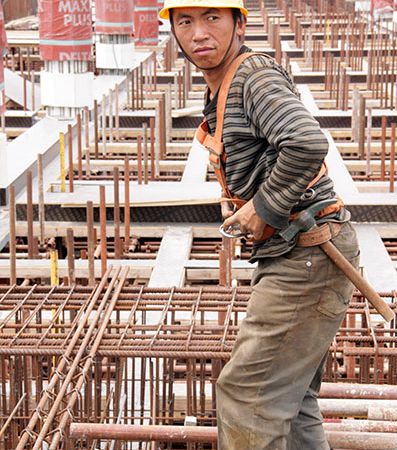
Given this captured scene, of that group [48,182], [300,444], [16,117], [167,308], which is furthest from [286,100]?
[16,117]

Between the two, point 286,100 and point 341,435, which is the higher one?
point 286,100

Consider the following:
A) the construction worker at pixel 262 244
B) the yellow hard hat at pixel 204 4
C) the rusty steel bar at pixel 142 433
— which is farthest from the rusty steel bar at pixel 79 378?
the yellow hard hat at pixel 204 4

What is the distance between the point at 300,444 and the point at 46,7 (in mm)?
12665

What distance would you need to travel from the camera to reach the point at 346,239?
354 centimetres

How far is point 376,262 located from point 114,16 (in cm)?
1199

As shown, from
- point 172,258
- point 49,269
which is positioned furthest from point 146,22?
point 49,269

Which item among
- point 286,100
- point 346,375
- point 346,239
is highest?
point 286,100

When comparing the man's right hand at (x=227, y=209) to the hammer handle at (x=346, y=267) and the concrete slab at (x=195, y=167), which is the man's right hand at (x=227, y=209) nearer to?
the hammer handle at (x=346, y=267)

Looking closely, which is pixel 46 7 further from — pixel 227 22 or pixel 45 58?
pixel 227 22

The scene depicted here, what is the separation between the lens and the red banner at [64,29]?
1548 centimetres

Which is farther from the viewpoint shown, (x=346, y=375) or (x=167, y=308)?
(x=346, y=375)

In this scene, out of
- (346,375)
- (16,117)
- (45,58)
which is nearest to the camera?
(346,375)

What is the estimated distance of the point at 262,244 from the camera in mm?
3549

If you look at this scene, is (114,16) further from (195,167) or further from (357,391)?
(357,391)
